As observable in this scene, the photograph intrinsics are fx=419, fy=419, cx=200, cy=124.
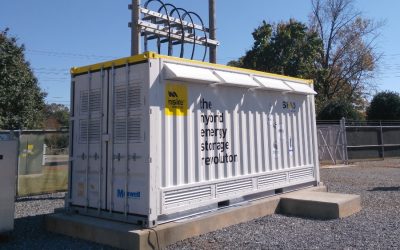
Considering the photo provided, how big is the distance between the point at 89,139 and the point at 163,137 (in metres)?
1.46

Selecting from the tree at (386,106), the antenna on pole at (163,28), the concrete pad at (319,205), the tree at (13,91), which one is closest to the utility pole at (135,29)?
the antenna on pole at (163,28)

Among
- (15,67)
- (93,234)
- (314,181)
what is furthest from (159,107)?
(15,67)

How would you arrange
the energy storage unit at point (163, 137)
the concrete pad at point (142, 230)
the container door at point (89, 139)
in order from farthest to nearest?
1. the container door at point (89, 139)
2. the energy storage unit at point (163, 137)
3. the concrete pad at point (142, 230)

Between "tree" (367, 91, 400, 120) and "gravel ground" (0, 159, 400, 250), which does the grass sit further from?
"tree" (367, 91, 400, 120)

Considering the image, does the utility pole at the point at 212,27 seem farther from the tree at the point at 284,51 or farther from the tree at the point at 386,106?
the tree at the point at 386,106

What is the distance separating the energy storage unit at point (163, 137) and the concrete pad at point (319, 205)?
0.47 m

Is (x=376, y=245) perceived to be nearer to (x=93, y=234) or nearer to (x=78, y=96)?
(x=93, y=234)

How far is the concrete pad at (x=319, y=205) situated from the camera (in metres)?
7.87

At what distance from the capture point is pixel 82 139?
716 centimetres

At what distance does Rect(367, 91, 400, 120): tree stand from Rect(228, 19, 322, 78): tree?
6.18m

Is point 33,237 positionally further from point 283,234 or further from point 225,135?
point 283,234

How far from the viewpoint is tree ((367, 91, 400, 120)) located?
30.7 meters

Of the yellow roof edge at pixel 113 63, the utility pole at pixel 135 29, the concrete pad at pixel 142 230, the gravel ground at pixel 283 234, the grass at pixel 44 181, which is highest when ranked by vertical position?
the utility pole at pixel 135 29

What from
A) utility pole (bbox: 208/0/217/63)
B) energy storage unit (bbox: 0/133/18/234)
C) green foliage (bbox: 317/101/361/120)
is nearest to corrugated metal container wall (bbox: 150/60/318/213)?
utility pole (bbox: 208/0/217/63)
